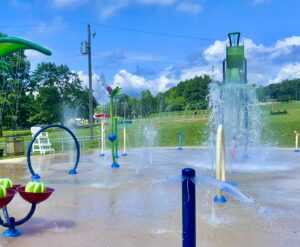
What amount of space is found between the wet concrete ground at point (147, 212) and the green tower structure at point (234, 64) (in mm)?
4860

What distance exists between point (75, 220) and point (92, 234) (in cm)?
73

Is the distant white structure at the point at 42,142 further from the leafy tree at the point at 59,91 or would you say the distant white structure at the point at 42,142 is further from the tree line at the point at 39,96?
the leafy tree at the point at 59,91

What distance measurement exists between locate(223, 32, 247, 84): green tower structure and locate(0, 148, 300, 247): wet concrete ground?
486cm

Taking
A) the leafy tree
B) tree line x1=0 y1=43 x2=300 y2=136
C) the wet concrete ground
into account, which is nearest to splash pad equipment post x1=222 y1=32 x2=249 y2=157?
the wet concrete ground

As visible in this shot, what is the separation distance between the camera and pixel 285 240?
4504 mm

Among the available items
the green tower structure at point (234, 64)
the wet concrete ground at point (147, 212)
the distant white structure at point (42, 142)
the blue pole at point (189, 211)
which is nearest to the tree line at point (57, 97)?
the distant white structure at point (42, 142)

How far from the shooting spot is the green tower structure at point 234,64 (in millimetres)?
13820

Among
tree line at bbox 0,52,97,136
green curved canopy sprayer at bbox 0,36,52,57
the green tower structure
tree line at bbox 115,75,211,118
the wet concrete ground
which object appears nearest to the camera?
the wet concrete ground

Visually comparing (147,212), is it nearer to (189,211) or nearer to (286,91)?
(189,211)

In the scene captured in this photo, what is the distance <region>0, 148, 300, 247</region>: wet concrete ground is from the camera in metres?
4.58

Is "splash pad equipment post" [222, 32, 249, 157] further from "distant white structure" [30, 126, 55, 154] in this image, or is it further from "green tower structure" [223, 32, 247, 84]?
"distant white structure" [30, 126, 55, 154]

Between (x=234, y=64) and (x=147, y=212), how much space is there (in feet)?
30.5

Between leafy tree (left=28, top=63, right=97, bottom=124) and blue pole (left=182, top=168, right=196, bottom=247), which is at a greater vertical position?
leafy tree (left=28, top=63, right=97, bottom=124)

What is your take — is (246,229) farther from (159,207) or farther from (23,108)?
(23,108)
